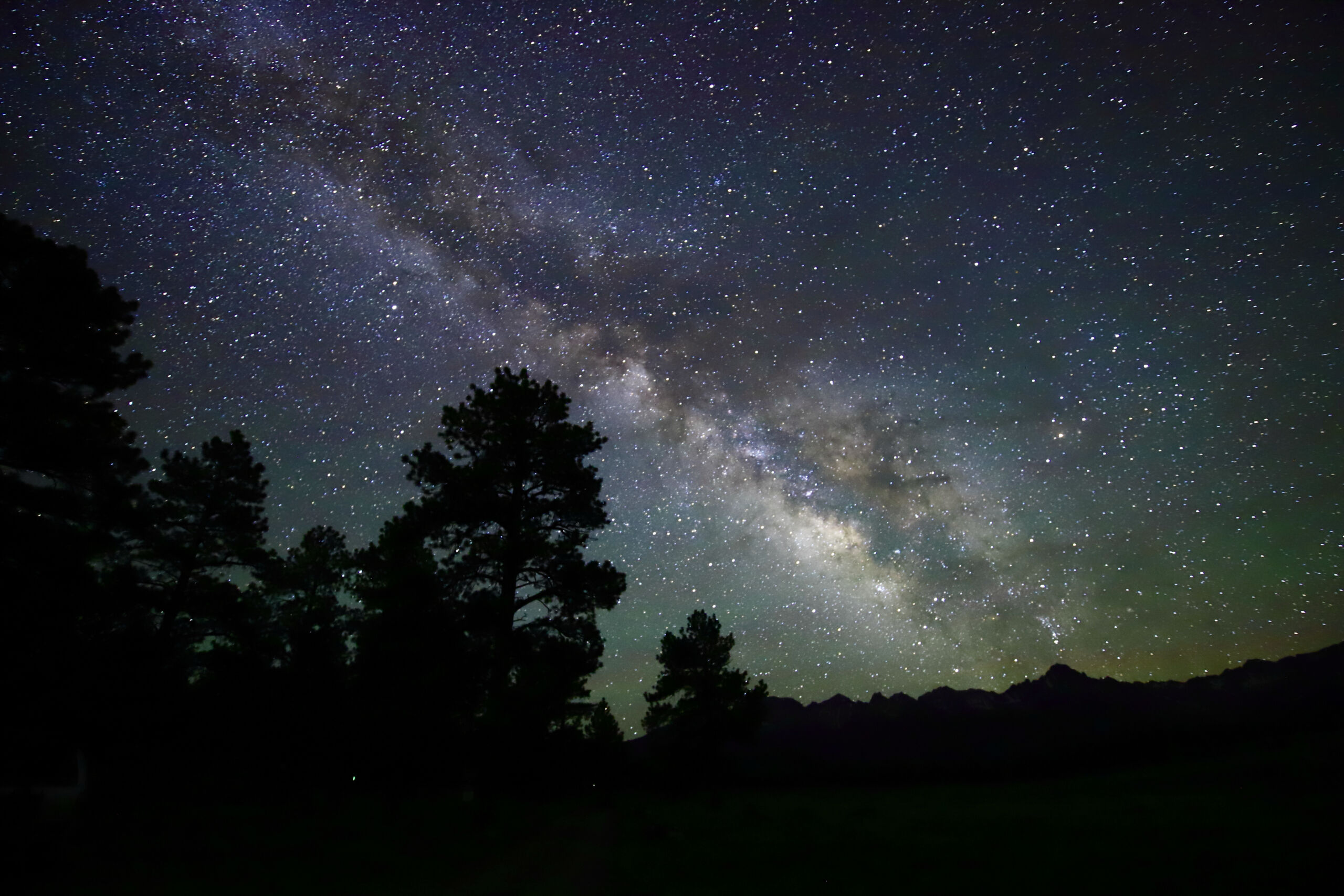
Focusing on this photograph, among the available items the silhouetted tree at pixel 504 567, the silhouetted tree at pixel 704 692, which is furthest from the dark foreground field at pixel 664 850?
the silhouetted tree at pixel 704 692

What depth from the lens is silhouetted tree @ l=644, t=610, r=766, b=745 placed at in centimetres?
3266

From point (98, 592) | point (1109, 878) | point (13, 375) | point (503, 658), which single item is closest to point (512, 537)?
point (503, 658)

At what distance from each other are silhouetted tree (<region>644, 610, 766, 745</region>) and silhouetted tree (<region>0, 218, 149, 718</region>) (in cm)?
2502

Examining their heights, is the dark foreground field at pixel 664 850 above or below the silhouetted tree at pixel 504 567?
below

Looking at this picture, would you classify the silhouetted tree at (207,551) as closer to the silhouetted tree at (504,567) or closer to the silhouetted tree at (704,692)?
the silhouetted tree at (504,567)

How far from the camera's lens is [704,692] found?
110 ft

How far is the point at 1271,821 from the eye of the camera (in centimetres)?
1431

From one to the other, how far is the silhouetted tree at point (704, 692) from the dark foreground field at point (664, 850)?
1236 centimetres

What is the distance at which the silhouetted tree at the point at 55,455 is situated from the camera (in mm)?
12414

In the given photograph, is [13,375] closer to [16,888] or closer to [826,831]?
[16,888]

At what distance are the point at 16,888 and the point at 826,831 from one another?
16.6 metres

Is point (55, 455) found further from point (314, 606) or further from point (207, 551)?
point (314, 606)

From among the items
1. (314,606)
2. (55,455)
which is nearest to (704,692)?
(314,606)

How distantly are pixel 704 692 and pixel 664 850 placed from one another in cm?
2126
